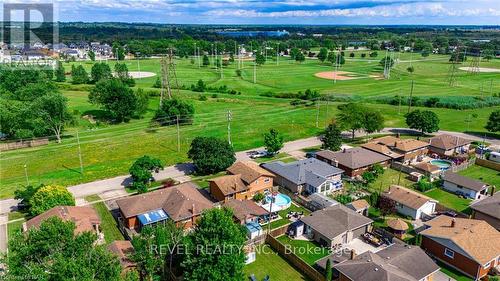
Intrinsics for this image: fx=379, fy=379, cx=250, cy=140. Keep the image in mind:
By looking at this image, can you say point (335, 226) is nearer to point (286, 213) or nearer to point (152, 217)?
point (286, 213)

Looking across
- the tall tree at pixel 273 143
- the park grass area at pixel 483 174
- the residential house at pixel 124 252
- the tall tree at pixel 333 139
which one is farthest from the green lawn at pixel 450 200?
the residential house at pixel 124 252

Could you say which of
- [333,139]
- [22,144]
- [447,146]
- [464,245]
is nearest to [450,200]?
[464,245]

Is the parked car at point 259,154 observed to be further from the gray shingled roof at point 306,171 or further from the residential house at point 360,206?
the residential house at point 360,206

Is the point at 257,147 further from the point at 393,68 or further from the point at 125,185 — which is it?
the point at 393,68

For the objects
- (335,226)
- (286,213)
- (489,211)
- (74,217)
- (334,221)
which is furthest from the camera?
(286,213)

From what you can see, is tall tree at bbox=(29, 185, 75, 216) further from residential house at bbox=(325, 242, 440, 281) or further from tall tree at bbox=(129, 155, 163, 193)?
residential house at bbox=(325, 242, 440, 281)

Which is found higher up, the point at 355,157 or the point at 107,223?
the point at 355,157

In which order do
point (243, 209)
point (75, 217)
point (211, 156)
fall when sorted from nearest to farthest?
point (75, 217), point (243, 209), point (211, 156)

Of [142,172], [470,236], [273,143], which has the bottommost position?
[470,236]
